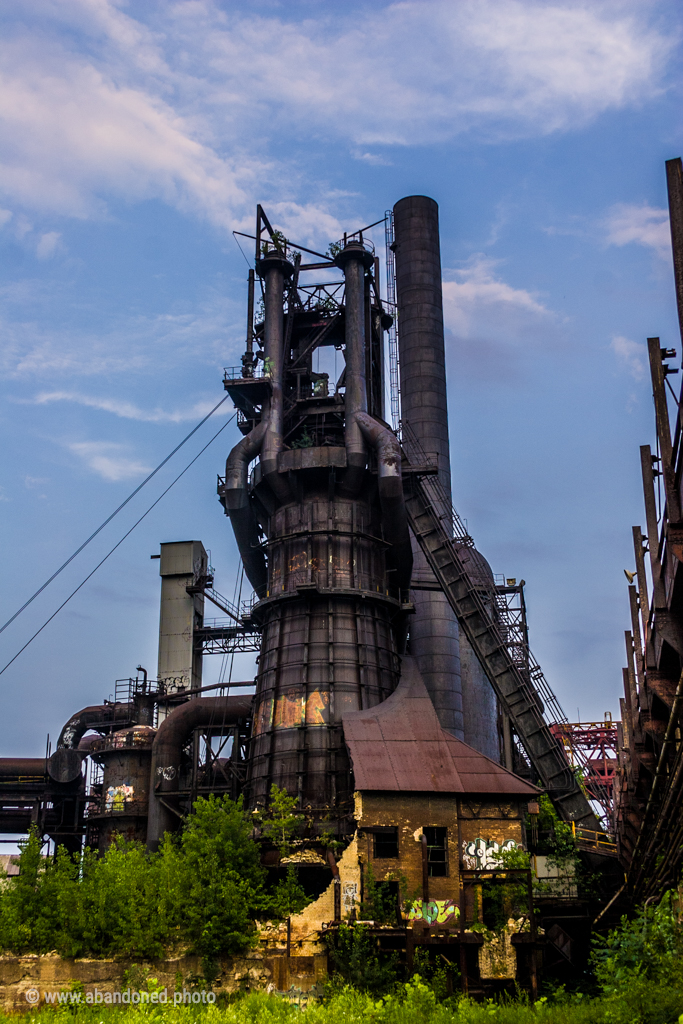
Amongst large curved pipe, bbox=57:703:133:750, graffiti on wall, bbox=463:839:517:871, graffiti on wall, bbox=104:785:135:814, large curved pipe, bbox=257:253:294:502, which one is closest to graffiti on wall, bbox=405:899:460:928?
graffiti on wall, bbox=463:839:517:871

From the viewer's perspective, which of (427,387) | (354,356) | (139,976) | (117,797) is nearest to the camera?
(139,976)

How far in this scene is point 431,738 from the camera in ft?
93.4

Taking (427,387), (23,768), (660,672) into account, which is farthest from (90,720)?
(660,672)

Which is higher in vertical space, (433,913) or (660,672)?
(660,672)

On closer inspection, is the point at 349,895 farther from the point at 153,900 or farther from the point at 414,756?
the point at 153,900

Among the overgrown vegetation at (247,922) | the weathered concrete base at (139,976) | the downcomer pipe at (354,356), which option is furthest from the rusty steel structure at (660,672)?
the downcomer pipe at (354,356)

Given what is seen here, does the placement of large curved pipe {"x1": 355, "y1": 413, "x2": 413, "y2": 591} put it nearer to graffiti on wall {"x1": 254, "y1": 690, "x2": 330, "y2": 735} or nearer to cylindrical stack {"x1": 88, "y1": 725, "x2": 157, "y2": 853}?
graffiti on wall {"x1": 254, "y1": 690, "x2": 330, "y2": 735}

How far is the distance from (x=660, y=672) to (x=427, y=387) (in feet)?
111

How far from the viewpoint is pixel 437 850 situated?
85.6ft

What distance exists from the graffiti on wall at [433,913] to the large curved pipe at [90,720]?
21.3 m

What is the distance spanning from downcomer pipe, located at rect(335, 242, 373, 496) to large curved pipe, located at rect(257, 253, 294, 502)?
222cm

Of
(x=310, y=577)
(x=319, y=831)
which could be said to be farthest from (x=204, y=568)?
(x=319, y=831)

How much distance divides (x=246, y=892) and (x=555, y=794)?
9961 mm

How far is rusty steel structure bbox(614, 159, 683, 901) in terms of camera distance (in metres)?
13.3
